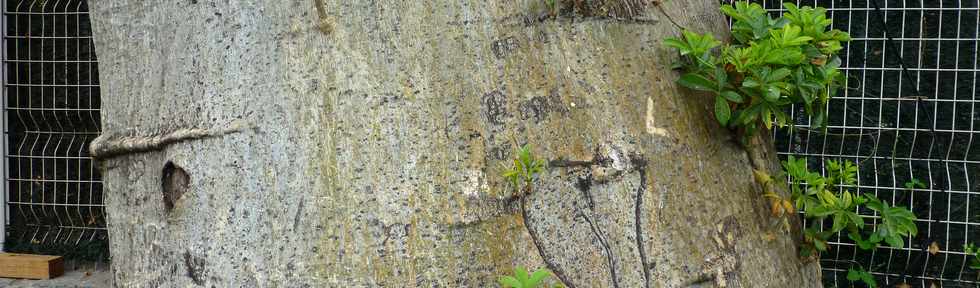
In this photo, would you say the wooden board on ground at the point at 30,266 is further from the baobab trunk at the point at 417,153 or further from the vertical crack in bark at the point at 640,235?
the vertical crack in bark at the point at 640,235

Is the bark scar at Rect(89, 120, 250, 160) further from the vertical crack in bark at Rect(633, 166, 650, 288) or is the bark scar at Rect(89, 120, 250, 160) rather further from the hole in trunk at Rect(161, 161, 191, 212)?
the vertical crack in bark at Rect(633, 166, 650, 288)

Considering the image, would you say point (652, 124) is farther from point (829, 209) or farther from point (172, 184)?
point (172, 184)

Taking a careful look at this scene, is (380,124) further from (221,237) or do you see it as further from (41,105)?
(41,105)

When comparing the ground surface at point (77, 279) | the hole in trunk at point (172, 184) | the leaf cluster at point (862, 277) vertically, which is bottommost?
the ground surface at point (77, 279)

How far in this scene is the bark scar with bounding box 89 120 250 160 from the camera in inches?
70.1

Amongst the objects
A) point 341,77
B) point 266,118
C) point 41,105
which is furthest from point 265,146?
point 41,105

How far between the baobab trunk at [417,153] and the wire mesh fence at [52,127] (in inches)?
113

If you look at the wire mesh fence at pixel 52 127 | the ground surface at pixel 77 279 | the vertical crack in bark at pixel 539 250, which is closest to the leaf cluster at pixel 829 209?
the vertical crack in bark at pixel 539 250

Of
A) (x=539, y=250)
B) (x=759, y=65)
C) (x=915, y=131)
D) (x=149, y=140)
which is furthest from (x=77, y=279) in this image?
(x=915, y=131)

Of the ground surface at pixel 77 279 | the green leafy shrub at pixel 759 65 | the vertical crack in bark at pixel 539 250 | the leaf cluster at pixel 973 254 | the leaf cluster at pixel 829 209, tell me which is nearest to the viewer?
the vertical crack in bark at pixel 539 250

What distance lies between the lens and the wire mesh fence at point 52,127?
4473 mm

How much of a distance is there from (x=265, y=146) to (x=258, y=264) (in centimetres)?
23

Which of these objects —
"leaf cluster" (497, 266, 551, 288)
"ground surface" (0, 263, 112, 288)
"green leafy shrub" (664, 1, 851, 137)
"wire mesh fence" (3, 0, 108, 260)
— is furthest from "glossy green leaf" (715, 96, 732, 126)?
"wire mesh fence" (3, 0, 108, 260)

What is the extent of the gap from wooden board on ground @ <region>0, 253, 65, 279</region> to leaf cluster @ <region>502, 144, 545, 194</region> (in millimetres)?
3452
